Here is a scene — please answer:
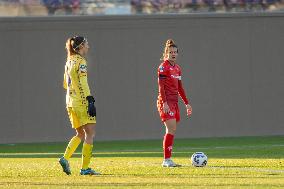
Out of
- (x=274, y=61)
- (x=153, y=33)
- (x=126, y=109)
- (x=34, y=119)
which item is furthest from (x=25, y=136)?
(x=274, y=61)

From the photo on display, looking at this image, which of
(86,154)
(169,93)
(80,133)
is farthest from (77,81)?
(169,93)

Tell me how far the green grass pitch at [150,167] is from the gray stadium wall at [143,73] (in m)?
3.08

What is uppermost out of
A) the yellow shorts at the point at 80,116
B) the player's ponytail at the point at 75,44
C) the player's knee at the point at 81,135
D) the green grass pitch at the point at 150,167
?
the player's ponytail at the point at 75,44

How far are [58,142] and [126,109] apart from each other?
2286 millimetres

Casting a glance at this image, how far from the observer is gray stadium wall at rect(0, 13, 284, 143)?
28.4m

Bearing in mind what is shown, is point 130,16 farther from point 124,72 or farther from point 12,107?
point 12,107

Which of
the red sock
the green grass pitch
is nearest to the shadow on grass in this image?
the green grass pitch

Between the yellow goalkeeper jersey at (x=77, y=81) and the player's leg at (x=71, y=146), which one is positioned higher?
the yellow goalkeeper jersey at (x=77, y=81)

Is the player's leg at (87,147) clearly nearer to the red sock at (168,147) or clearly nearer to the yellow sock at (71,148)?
the yellow sock at (71,148)

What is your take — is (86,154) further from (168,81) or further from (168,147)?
(168,81)

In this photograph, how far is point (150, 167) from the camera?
52.1ft

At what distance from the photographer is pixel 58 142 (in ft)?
91.4

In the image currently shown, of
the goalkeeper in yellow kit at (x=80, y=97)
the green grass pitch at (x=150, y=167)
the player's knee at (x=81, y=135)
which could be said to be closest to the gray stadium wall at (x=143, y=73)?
the green grass pitch at (x=150, y=167)

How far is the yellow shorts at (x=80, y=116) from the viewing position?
47.7ft
